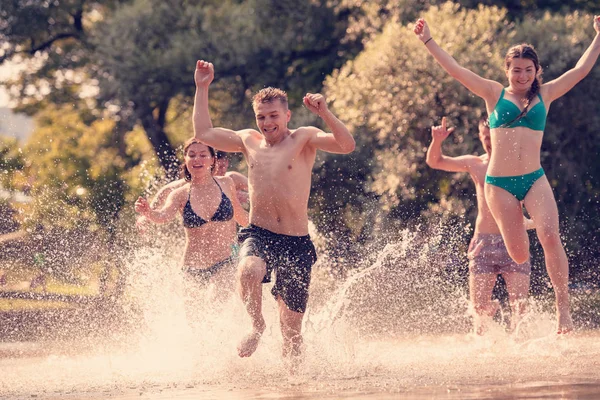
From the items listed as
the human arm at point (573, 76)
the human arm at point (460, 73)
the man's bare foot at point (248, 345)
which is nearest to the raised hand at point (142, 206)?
the man's bare foot at point (248, 345)

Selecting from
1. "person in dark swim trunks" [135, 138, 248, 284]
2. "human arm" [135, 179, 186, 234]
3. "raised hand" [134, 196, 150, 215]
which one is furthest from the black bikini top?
"human arm" [135, 179, 186, 234]

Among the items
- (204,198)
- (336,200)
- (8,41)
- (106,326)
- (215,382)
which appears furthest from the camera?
(8,41)

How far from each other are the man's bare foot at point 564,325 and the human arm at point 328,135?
158 cm

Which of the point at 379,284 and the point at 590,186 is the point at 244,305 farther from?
the point at 590,186

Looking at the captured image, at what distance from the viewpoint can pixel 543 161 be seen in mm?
16797

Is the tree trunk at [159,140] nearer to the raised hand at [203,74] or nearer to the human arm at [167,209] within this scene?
the human arm at [167,209]

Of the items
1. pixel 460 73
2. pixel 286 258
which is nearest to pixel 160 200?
pixel 286 258

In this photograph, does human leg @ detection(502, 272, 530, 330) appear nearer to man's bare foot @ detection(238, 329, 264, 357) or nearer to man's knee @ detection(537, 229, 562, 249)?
man's knee @ detection(537, 229, 562, 249)

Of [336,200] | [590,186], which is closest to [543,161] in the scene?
[590,186]

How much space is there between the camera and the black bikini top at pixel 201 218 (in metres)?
9.23

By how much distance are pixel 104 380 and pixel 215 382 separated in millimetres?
813

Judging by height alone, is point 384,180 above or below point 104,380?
above

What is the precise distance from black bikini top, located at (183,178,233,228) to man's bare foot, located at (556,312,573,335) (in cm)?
269

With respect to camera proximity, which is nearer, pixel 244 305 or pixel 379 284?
pixel 244 305
